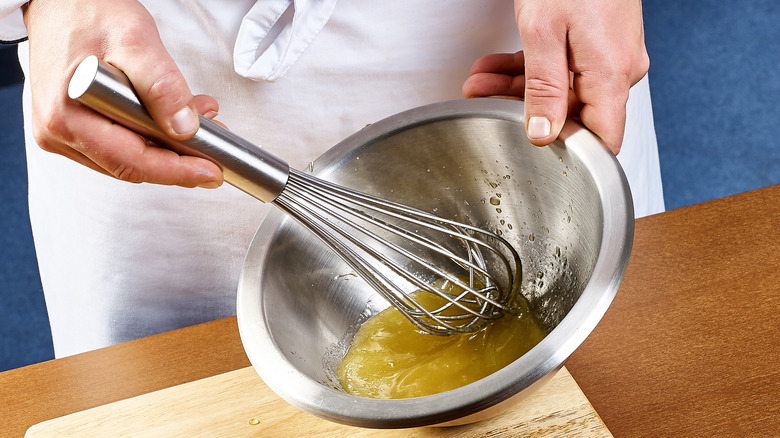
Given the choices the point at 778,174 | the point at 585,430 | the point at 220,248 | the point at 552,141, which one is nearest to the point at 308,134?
the point at 220,248

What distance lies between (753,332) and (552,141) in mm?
216

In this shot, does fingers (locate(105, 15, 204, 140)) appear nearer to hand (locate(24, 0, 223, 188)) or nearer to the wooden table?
hand (locate(24, 0, 223, 188))

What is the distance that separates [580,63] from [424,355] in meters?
0.25

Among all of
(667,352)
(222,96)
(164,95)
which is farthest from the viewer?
(222,96)

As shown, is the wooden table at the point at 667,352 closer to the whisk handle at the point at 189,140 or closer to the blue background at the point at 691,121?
the whisk handle at the point at 189,140

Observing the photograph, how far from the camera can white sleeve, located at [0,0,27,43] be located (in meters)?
0.60

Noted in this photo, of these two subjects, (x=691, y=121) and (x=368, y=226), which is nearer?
(x=368, y=226)

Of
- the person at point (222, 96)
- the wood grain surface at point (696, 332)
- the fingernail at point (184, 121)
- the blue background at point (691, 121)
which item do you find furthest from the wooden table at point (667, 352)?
the blue background at point (691, 121)

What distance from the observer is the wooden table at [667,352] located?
0.52m

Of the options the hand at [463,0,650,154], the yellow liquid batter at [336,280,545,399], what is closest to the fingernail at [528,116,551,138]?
the hand at [463,0,650,154]

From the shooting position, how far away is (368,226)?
64cm

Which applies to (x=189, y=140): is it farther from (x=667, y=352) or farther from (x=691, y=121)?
(x=691, y=121)

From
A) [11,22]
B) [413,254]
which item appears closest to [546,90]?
[413,254]

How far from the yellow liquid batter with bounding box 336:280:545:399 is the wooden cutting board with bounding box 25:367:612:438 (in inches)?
1.2
